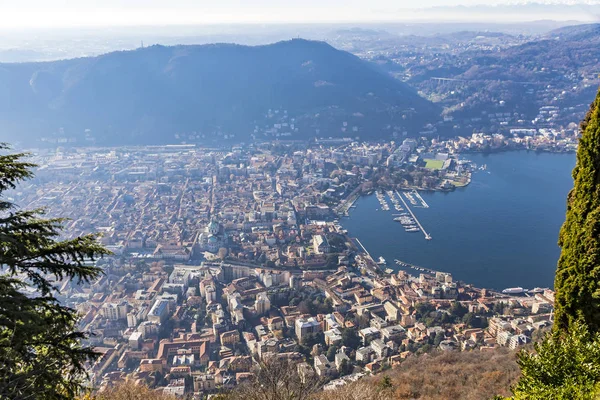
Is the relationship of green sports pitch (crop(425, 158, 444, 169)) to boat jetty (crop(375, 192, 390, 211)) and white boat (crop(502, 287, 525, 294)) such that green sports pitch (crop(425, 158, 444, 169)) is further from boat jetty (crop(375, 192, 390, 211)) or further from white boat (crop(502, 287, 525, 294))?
white boat (crop(502, 287, 525, 294))

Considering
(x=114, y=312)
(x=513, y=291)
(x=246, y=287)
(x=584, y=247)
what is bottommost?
(x=513, y=291)

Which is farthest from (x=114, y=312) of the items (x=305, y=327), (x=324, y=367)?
(x=324, y=367)

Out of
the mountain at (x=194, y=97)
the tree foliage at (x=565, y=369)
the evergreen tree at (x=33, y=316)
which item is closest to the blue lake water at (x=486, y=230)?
the tree foliage at (x=565, y=369)

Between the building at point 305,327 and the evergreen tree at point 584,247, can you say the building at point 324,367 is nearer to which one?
the building at point 305,327

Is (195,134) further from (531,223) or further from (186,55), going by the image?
(531,223)

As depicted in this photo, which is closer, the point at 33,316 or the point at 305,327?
the point at 33,316

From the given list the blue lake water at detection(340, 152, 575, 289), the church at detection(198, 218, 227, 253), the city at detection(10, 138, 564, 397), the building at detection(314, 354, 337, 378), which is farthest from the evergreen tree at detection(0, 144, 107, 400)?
the church at detection(198, 218, 227, 253)

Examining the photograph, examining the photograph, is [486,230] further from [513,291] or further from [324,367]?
[324,367]
